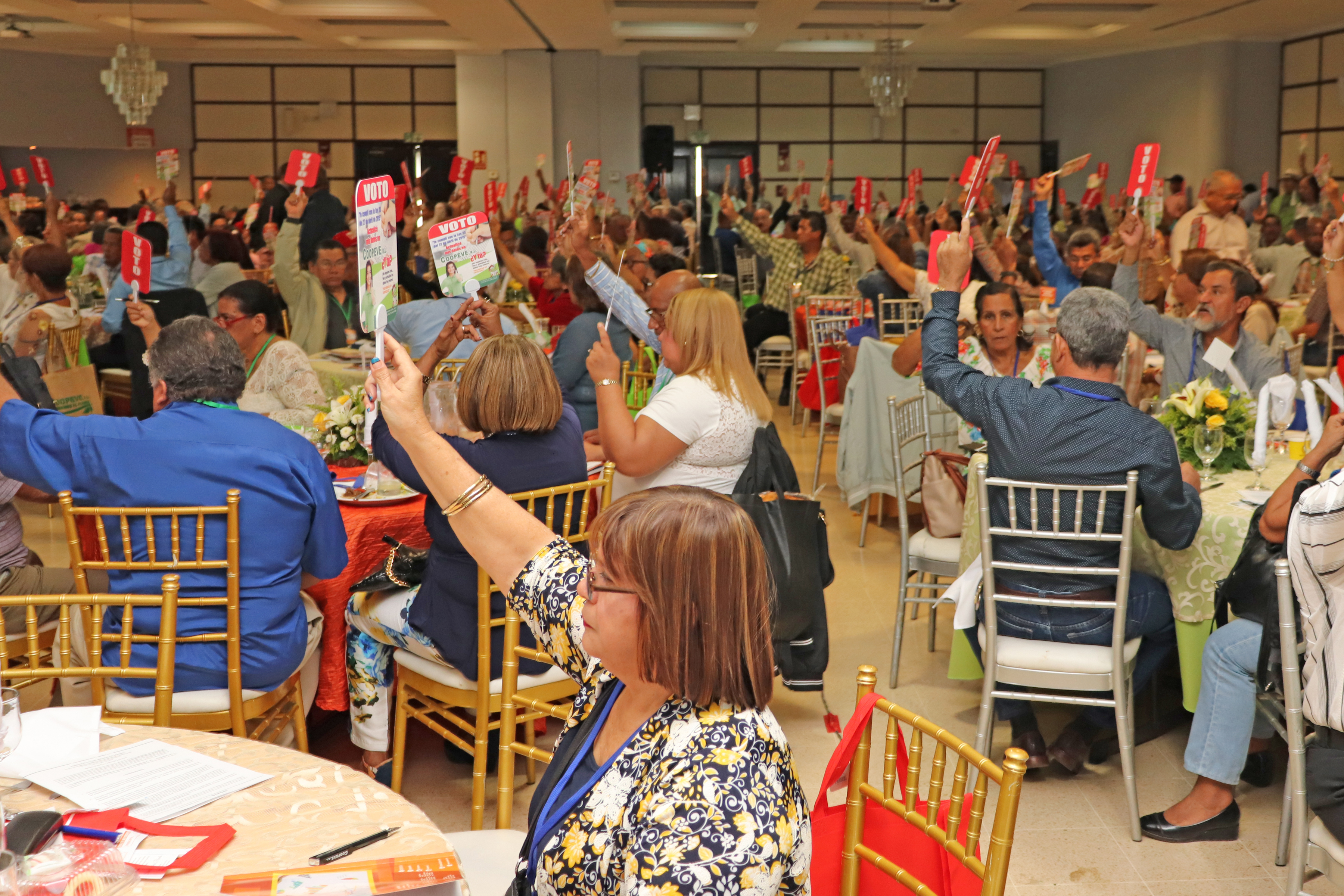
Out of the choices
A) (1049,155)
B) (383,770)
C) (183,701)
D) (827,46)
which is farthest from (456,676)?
(1049,155)

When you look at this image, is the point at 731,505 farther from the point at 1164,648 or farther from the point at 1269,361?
the point at 1269,361

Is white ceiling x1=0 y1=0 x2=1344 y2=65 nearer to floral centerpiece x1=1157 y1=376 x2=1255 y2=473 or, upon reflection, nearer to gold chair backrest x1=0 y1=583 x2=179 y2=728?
floral centerpiece x1=1157 y1=376 x2=1255 y2=473

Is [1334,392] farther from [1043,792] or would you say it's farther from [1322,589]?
[1043,792]

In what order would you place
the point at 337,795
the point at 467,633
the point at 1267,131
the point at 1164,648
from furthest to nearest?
the point at 1267,131
the point at 1164,648
the point at 467,633
the point at 337,795

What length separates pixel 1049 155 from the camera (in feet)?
53.0

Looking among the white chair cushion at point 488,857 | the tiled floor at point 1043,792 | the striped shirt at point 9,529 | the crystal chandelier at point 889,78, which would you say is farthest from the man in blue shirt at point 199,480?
the crystal chandelier at point 889,78

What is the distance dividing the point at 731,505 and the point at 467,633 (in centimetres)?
158

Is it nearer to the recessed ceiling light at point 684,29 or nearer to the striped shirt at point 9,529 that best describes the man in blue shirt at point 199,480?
the striped shirt at point 9,529

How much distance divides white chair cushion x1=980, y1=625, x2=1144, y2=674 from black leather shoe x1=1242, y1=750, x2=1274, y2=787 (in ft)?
1.56

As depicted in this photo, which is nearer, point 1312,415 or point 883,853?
point 883,853

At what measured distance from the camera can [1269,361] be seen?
163 inches

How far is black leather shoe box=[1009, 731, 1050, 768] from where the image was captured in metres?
3.10

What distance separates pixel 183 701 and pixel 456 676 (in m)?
0.59

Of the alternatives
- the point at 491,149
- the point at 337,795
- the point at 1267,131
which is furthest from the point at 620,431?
the point at 1267,131
